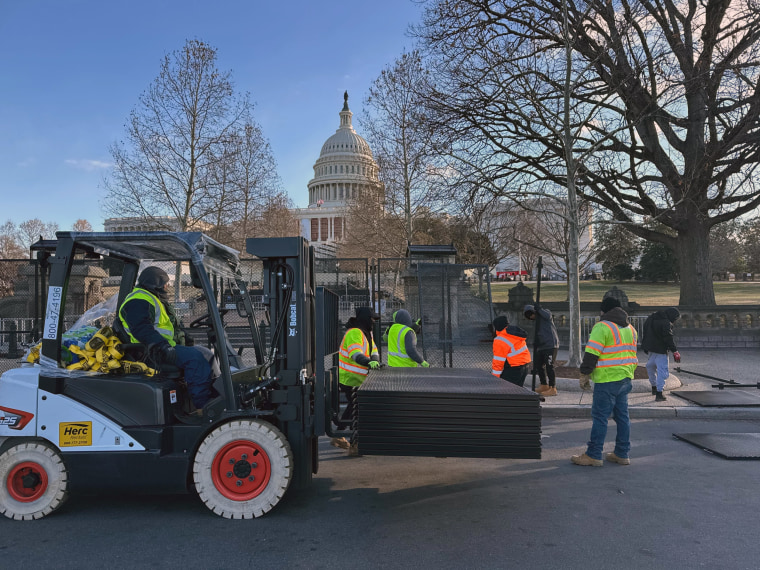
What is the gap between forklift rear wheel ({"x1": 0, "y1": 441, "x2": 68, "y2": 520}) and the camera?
4.39 m

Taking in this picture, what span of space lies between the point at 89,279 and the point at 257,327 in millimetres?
11100

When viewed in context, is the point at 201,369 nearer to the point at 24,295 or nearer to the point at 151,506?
the point at 151,506

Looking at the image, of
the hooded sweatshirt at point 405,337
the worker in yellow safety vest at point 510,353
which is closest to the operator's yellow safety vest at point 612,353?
the worker in yellow safety vest at point 510,353

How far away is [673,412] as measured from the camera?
8859 mm

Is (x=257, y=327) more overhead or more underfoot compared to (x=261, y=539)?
more overhead

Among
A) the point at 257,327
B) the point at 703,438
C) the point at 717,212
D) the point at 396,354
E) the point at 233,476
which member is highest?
the point at 717,212

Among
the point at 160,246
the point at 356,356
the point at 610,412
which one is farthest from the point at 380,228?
the point at 160,246

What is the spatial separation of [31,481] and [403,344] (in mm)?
3992

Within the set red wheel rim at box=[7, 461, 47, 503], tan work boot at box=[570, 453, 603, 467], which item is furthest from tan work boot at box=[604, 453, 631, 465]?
red wheel rim at box=[7, 461, 47, 503]

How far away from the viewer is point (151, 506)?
15.6 ft

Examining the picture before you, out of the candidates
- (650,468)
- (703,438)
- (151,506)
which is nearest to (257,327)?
(151,506)

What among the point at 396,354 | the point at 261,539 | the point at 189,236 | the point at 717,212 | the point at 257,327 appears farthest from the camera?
the point at 717,212

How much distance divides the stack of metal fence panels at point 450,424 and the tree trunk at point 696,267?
17054 mm

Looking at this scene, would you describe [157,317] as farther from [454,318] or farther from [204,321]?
[454,318]
